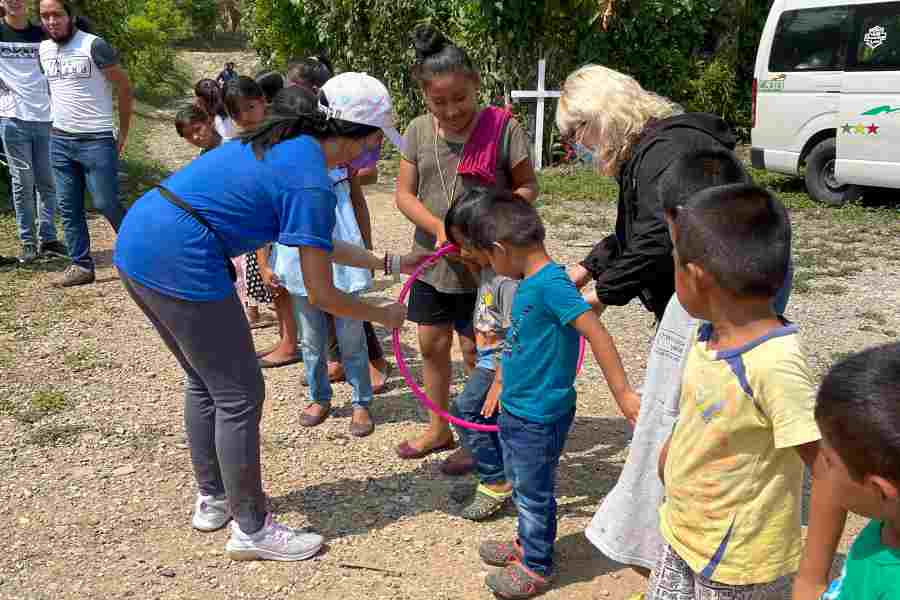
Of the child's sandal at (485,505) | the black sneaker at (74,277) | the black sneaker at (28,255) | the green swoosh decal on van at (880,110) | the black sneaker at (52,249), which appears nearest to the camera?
the child's sandal at (485,505)

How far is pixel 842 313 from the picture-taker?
5.93 metres

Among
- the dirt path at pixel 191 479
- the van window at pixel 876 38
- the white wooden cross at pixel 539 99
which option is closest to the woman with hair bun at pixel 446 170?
the dirt path at pixel 191 479

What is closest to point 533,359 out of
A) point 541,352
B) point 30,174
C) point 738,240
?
point 541,352

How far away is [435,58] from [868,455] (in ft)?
7.68

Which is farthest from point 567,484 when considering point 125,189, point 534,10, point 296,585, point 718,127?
point 534,10

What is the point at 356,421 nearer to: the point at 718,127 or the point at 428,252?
the point at 428,252

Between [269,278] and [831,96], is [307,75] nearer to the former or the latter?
[269,278]

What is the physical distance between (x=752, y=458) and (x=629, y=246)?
85 cm

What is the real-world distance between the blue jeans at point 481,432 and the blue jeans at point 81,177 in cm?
400

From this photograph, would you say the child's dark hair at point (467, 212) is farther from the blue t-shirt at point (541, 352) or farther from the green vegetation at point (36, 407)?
the green vegetation at point (36, 407)

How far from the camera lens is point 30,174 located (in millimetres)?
6777

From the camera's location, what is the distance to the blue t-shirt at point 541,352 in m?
2.62

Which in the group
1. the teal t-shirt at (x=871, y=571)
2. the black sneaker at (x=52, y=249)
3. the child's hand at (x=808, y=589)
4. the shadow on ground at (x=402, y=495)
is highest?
the teal t-shirt at (x=871, y=571)

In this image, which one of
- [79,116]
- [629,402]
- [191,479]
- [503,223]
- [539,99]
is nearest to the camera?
[629,402]
